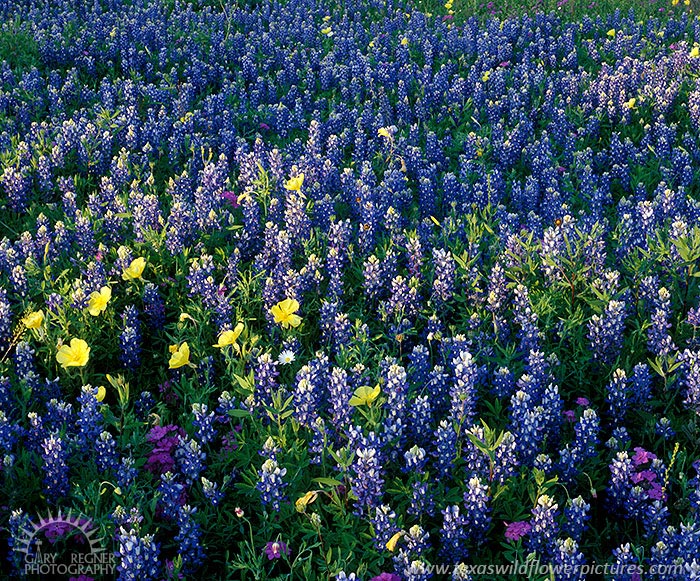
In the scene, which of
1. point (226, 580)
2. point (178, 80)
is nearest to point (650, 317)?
point (226, 580)

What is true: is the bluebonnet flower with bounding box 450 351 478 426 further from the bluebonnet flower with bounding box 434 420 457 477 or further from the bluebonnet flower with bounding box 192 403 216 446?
the bluebonnet flower with bounding box 192 403 216 446

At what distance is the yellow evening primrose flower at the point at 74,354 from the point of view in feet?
11.5

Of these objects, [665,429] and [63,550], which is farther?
[665,429]

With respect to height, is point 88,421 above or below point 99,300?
below

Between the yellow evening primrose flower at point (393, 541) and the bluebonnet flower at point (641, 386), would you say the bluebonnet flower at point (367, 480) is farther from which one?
the bluebonnet flower at point (641, 386)

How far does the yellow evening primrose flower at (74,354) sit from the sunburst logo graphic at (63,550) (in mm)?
755

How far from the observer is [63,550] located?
2943 millimetres

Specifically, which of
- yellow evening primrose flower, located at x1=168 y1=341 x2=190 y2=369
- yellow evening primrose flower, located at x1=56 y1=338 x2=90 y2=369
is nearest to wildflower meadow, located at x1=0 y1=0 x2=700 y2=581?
yellow evening primrose flower, located at x1=56 y1=338 x2=90 y2=369

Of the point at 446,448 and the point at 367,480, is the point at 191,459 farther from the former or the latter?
Answer: the point at 446,448

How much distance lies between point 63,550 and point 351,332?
167 cm

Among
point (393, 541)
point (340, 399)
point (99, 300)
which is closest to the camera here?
point (393, 541)

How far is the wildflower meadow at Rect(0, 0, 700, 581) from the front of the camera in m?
2.97

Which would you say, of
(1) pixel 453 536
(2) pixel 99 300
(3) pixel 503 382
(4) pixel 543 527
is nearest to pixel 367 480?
(1) pixel 453 536

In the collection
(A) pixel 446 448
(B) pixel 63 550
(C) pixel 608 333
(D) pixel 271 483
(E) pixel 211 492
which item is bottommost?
(B) pixel 63 550
